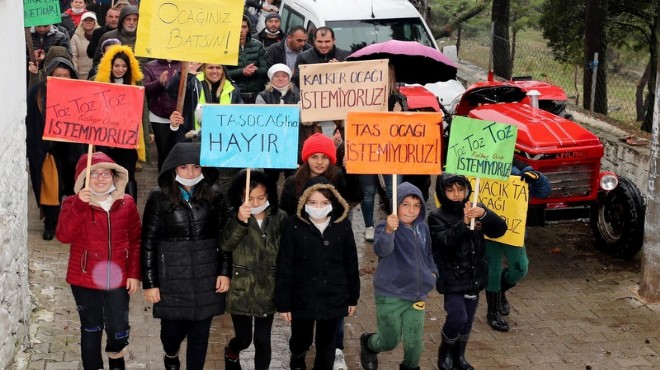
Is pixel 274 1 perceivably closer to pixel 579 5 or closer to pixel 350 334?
pixel 579 5

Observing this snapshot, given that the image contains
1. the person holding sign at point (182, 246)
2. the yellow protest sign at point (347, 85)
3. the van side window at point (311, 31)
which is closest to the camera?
the person holding sign at point (182, 246)

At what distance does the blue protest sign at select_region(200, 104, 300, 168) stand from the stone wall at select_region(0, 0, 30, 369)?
1.42m

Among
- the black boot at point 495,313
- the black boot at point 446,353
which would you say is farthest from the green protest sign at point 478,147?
the black boot at point 495,313

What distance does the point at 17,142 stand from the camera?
7957mm

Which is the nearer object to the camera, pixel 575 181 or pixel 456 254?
pixel 456 254

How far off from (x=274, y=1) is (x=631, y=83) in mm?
15425

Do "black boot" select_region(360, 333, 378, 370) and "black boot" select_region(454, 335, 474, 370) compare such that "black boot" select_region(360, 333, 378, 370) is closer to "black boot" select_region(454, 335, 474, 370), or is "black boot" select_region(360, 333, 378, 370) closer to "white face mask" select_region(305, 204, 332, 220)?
"black boot" select_region(454, 335, 474, 370)

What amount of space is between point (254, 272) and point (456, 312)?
166 centimetres

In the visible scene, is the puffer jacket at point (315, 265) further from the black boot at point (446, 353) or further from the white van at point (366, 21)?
the white van at point (366, 21)

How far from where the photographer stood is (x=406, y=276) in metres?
7.43

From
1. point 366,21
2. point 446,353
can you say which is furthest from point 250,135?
point 366,21

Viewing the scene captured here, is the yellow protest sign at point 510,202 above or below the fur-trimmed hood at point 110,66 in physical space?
below

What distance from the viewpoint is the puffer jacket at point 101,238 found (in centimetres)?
700

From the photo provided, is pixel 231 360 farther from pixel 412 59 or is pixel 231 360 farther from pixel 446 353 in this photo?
pixel 412 59
